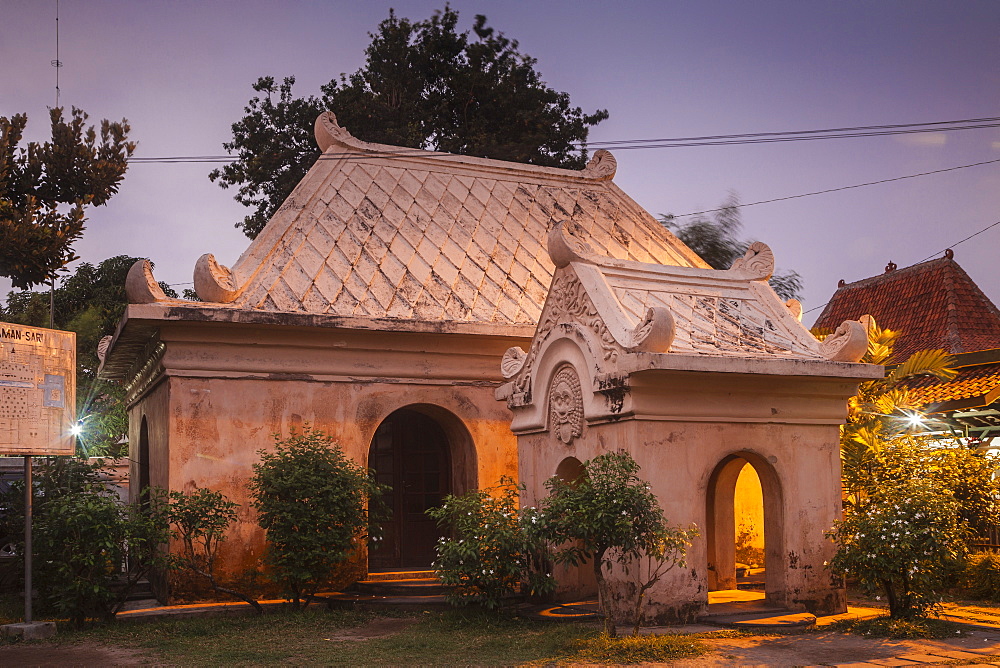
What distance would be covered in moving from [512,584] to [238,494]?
12.6ft

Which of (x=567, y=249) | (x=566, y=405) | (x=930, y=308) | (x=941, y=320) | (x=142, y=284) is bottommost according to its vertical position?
(x=566, y=405)

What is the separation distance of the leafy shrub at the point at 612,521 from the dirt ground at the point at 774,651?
0.93 meters

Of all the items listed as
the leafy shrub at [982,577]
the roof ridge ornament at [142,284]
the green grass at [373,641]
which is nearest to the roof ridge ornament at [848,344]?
the leafy shrub at [982,577]

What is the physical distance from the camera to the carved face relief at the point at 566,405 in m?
10.5

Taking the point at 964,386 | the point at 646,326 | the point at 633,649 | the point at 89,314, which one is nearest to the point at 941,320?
the point at 964,386

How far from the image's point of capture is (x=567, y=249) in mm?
10773

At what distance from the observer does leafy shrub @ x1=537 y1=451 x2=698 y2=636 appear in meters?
8.74

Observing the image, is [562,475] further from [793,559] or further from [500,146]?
[500,146]

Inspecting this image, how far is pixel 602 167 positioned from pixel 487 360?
551 cm

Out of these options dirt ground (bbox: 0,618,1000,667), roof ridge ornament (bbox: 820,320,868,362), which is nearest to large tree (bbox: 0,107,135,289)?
dirt ground (bbox: 0,618,1000,667)

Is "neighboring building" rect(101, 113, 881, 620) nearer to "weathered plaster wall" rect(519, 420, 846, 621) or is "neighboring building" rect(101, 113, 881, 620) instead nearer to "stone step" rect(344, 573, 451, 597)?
"weathered plaster wall" rect(519, 420, 846, 621)

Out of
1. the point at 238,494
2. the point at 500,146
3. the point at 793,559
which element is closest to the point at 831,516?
the point at 793,559

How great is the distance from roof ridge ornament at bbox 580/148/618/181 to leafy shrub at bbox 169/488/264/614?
347 inches

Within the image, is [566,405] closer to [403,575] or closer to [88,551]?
[403,575]
